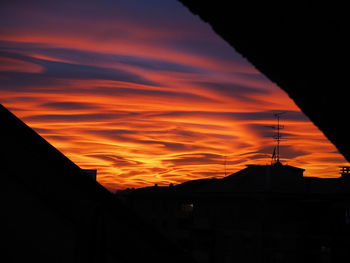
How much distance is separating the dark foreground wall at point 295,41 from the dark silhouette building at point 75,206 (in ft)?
3.66

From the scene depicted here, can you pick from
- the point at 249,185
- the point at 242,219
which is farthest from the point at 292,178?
the point at 242,219

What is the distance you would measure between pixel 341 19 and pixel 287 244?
21158 millimetres

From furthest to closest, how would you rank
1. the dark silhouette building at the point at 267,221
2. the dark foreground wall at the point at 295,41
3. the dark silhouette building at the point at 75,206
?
the dark silhouette building at the point at 267,221
the dark silhouette building at the point at 75,206
the dark foreground wall at the point at 295,41

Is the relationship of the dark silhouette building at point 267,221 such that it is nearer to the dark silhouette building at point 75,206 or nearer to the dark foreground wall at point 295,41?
the dark silhouette building at point 75,206

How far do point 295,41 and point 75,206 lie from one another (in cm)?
149

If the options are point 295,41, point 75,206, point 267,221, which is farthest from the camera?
point 267,221

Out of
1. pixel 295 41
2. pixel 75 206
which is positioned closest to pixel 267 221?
pixel 75 206

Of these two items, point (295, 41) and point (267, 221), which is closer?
point (295, 41)

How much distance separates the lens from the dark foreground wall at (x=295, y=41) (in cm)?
123

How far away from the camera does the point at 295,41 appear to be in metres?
1.34

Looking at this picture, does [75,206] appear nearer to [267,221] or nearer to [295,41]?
[295,41]

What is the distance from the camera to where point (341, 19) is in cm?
123

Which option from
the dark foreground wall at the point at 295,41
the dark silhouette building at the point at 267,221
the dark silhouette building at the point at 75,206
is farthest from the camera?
the dark silhouette building at the point at 267,221

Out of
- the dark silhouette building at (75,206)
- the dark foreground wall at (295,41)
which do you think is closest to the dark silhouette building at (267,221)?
the dark silhouette building at (75,206)
